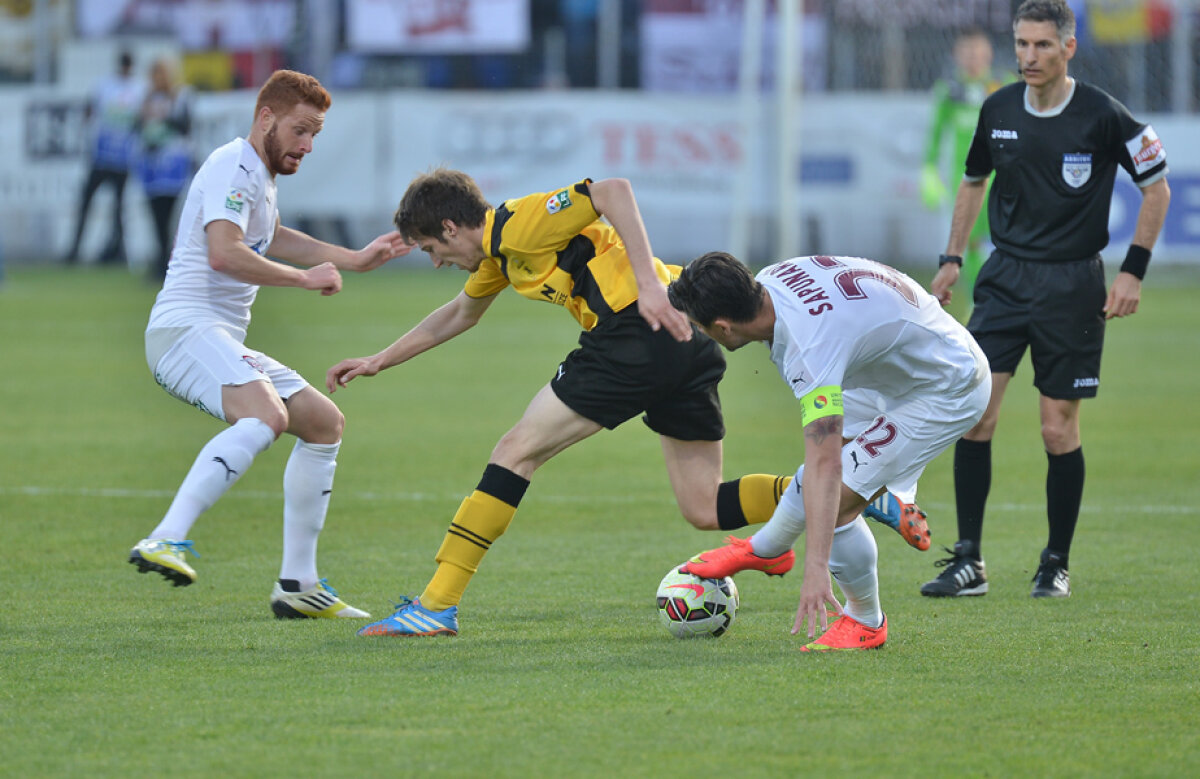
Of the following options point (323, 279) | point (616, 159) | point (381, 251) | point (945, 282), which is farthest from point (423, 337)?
point (616, 159)

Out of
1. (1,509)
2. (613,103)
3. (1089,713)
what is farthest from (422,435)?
(613,103)

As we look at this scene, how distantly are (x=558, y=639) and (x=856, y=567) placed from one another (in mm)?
960

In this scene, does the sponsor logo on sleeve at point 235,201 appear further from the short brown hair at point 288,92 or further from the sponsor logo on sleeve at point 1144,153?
the sponsor logo on sleeve at point 1144,153

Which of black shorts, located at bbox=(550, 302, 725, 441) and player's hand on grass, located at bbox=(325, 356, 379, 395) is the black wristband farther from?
player's hand on grass, located at bbox=(325, 356, 379, 395)

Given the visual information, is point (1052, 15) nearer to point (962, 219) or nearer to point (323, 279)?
point (962, 219)

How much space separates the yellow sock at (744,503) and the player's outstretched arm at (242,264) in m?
1.54

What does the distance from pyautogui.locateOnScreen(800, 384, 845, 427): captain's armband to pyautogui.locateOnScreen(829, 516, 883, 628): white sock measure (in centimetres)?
56

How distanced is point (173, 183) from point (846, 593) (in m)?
16.8

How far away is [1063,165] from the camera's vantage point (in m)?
6.48

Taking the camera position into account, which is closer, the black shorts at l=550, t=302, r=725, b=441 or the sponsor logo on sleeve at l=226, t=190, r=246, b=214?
the black shorts at l=550, t=302, r=725, b=441

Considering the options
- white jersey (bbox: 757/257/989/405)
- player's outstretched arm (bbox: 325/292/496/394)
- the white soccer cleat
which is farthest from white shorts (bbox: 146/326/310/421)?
white jersey (bbox: 757/257/989/405)

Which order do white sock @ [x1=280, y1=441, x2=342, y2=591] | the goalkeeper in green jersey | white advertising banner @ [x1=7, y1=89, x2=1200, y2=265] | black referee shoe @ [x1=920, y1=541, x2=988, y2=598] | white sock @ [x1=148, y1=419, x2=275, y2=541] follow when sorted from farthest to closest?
1. white advertising banner @ [x1=7, y1=89, x2=1200, y2=265]
2. the goalkeeper in green jersey
3. black referee shoe @ [x1=920, y1=541, x2=988, y2=598]
4. white sock @ [x1=280, y1=441, x2=342, y2=591]
5. white sock @ [x1=148, y1=419, x2=275, y2=541]

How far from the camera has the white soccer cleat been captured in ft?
19.0

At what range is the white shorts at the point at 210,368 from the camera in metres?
5.71
